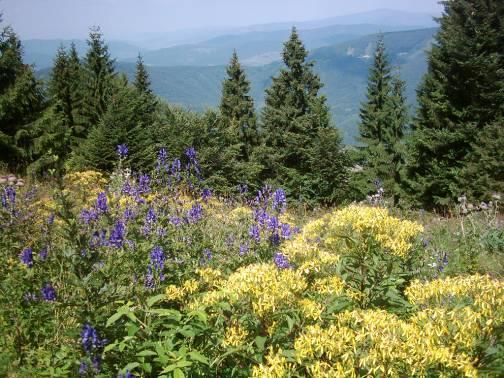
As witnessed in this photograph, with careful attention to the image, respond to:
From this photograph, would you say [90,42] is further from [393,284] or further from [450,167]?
[393,284]

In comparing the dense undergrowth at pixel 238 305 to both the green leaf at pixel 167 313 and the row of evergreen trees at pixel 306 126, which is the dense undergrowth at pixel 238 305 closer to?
the green leaf at pixel 167 313

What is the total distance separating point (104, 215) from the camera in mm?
4715

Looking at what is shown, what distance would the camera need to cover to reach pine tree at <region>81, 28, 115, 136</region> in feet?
95.2

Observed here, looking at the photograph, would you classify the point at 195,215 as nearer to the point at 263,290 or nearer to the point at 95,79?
the point at 263,290

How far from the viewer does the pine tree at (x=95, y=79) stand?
29031mm

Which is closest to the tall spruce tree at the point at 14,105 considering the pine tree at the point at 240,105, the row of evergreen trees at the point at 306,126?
the row of evergreen trees at the point at 306,126

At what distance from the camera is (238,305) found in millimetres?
2910

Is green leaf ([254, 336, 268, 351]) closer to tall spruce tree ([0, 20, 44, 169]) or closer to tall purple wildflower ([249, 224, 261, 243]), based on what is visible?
tall purple wildflower ([249, 224, 261, 243])

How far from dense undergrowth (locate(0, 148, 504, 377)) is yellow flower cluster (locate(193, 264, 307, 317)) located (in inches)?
0.4

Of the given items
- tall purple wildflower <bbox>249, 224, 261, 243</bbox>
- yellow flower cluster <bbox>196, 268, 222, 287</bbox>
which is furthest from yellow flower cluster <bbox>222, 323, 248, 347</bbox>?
tall purple wildflower <bbox>249, 224, 261, 243</bbox>

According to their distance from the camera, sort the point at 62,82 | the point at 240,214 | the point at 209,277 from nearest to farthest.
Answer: the point at 209,277 < the point at 240,214 < the point at 62,82

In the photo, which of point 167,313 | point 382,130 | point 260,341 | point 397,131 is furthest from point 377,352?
point 382,130

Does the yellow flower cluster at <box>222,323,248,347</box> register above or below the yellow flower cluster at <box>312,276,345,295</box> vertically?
below

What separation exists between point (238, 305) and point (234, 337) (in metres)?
0.28
